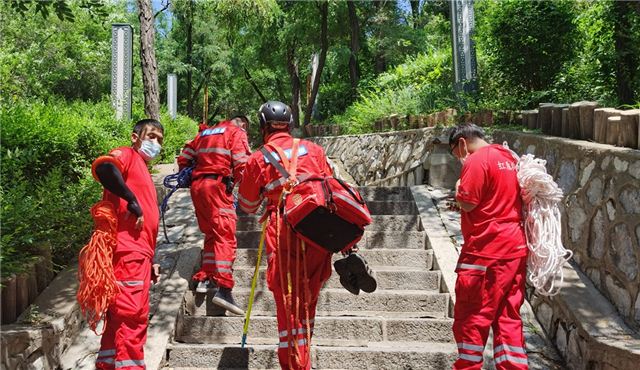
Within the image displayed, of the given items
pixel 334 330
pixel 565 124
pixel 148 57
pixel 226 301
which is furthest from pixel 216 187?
pixel 148 57

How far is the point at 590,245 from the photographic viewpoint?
4.78 m

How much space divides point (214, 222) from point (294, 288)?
182 centimetres

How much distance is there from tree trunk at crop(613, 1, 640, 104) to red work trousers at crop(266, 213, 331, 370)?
5.01 m

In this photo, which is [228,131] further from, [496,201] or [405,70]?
[405,70]

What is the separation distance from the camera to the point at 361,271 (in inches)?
151

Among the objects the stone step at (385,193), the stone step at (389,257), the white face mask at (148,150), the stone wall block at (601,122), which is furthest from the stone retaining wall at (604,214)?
the white face mask at (148,150)

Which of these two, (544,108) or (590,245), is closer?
(590,245)

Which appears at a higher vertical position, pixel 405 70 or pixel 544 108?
pixel 405 70

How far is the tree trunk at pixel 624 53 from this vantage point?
7039 mm

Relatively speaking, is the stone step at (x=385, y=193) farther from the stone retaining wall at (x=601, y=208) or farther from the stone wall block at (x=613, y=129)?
the stone wall block at (x=613, y=129)

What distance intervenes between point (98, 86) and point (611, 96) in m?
20.6

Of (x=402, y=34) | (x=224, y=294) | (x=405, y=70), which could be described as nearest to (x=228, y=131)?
(x=224, y=294)

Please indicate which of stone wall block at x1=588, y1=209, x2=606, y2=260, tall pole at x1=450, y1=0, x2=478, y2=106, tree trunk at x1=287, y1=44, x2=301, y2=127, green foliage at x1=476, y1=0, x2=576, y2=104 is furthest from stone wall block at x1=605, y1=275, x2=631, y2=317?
tree trunk at x1=287, y1=44, x2=301, y2=127

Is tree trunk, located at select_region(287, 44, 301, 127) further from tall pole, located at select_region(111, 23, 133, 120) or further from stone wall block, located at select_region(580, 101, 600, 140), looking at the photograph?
stone wall block, located at select_region(580, 101, 600, 140)
